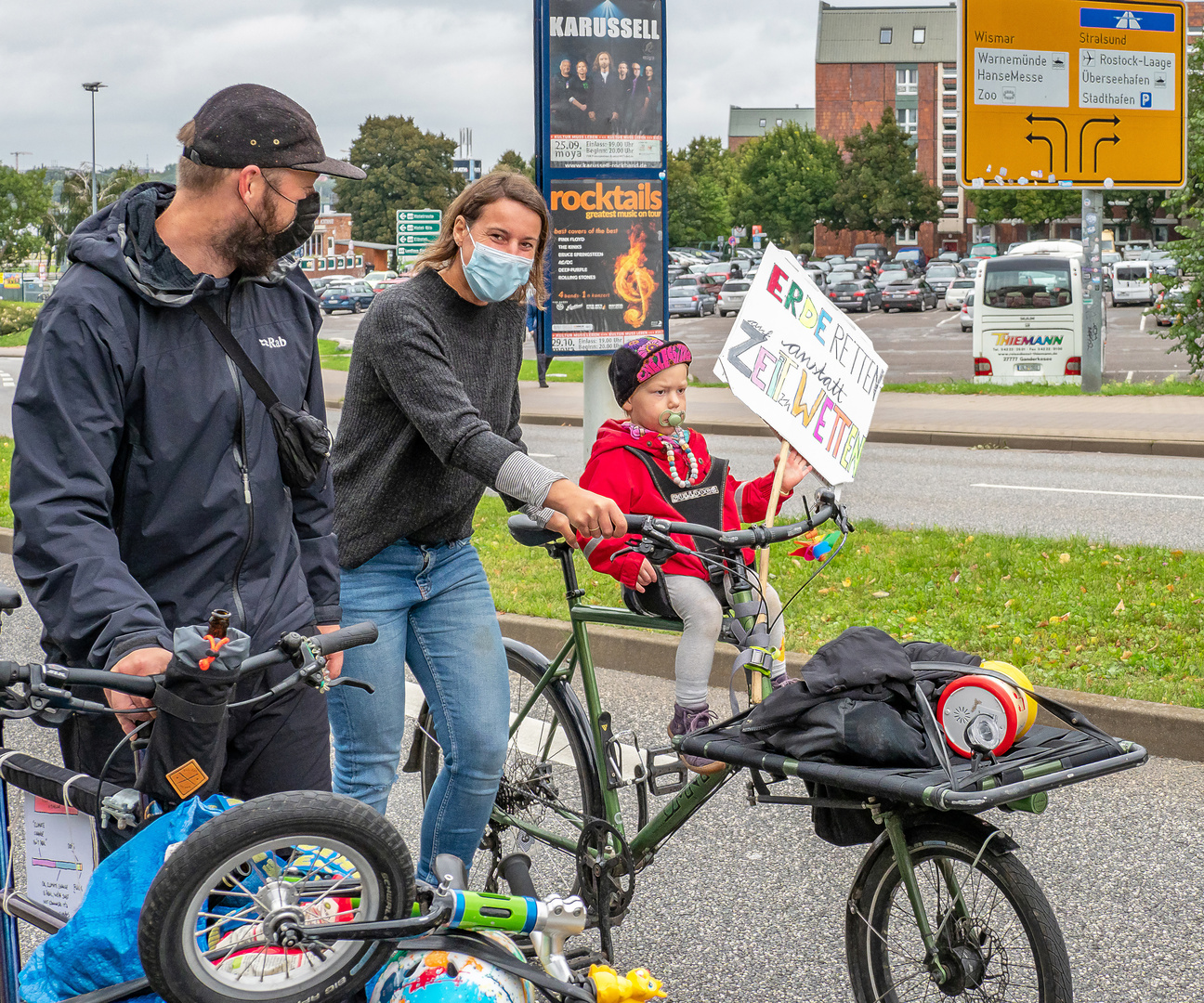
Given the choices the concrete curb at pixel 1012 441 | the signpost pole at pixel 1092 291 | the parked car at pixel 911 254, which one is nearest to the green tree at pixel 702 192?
the parked car at pixel 911 254

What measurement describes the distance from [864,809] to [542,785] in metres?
1.29

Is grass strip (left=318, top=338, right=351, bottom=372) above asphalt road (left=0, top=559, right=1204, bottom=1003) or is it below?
above

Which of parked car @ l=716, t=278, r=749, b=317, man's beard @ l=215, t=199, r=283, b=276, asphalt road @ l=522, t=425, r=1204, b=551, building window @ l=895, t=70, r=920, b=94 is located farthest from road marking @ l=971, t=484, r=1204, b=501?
building window @ l=895, t=70, r=920, b=94

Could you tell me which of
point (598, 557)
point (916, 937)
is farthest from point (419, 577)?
point (916, 937)

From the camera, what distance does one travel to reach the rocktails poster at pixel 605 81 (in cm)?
791

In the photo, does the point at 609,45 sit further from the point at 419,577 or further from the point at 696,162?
the point at 696,162

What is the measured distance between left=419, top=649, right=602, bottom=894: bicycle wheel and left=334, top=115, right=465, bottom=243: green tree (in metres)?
101

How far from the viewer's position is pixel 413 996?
2.33m

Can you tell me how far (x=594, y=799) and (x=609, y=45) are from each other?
18.2ft

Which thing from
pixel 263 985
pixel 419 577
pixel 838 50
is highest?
pixel 838 50

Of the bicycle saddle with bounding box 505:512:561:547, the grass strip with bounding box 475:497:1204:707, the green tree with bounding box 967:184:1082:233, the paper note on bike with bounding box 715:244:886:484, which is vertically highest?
the green tree with bounding box 967:184:1082:233

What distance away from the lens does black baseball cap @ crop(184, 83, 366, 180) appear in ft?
7.89

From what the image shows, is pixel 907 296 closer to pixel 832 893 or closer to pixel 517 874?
pixel 832 893

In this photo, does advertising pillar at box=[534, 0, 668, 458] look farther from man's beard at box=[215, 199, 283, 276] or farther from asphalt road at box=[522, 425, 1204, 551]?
man's beard at box=[215, 199, 283, 276]
